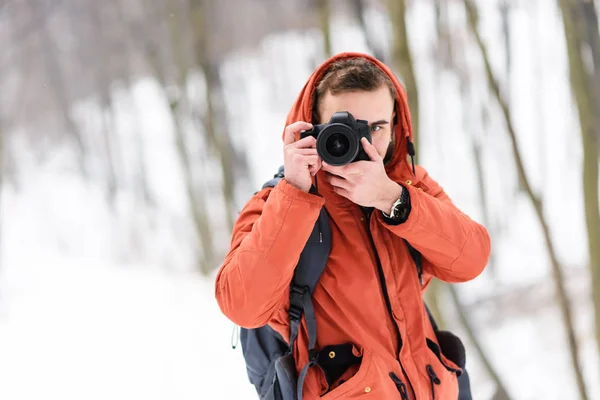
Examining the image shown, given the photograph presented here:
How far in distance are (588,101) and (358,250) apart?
1109 mm

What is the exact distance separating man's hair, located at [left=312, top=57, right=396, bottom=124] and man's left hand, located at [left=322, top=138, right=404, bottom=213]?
0.10 m

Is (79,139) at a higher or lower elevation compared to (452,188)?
higher

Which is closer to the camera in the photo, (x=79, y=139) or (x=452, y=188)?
(x=452, y=188)

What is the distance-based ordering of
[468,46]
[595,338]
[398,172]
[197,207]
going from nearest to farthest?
[398,172] < [595,338] < [468,46] < [197,207]

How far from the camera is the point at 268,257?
75cm

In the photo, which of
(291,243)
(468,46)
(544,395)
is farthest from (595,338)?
(291,243)

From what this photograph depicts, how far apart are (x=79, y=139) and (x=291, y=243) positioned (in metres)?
1.50

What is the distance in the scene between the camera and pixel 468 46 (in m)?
1.75

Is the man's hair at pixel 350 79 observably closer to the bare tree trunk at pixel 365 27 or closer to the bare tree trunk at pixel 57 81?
the bare tree trunk at pixel 365 27

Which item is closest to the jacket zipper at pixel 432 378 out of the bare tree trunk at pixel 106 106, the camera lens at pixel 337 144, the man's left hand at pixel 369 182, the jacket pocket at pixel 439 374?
the jacket pocket at pixel 439 374

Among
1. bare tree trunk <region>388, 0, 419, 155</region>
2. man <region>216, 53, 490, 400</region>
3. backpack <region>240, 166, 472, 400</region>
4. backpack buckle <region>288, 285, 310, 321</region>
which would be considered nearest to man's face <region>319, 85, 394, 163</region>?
man <region>216, 53, 490, 400</region>

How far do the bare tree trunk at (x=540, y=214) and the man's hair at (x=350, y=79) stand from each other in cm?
96

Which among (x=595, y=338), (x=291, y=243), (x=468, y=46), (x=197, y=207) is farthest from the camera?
(x=197, y=207)

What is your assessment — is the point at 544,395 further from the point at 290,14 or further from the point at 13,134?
the point at 13,134
